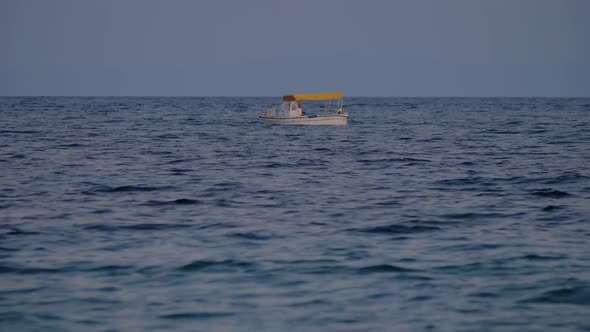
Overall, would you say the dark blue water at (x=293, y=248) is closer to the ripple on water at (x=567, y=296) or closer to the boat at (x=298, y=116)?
the ripple on water at (x=567, y=296)

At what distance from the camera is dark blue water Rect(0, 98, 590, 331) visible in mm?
9195

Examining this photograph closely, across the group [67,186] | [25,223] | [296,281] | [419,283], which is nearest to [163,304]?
[296,281]

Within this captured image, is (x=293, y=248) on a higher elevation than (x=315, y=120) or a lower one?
lower

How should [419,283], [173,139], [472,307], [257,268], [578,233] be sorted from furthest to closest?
[173,139] < [578,233] < [257,268] < [419,283] < [472,307]

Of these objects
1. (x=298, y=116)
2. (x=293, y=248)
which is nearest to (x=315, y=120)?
(x=298, y=116)

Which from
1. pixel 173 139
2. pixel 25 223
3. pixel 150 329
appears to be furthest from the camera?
pixel 173 139

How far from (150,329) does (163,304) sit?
92cm

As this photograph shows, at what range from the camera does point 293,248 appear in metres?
12.8

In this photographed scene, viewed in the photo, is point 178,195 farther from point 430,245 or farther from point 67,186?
point 430,245

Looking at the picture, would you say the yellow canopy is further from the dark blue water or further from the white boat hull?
the dark blue water

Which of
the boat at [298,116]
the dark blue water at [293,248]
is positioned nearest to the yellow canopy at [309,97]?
the boat at [298,116]

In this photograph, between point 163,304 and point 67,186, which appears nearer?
point 163,304

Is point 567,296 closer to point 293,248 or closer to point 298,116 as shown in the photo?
point 293,248

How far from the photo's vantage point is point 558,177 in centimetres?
2391
